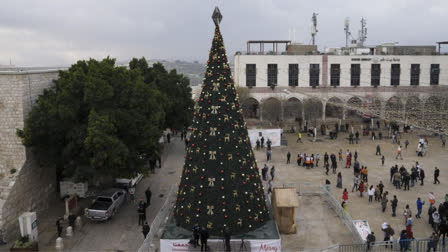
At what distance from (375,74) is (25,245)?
4284cm

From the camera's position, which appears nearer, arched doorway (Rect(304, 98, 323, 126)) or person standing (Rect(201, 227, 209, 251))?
person standing (Rect(201, 227, 209, 251))

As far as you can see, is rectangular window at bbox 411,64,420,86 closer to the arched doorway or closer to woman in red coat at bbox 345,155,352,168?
the arched doorway

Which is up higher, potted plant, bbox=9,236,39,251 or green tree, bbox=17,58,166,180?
green tree, bbox=17,58,166,180

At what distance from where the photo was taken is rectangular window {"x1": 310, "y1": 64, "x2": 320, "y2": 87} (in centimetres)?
4609

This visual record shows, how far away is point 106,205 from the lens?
18.4 metres

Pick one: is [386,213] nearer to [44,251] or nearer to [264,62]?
[44,251]

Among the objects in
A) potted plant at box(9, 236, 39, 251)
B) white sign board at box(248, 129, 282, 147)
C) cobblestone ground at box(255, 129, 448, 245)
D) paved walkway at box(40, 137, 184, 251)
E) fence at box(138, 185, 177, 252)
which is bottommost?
paved walkway at box(40, 137, 184, 251)

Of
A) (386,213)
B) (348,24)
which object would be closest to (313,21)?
(348,24)

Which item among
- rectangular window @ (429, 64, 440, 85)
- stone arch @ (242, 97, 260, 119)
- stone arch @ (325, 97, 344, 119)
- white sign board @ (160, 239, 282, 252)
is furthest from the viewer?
rectangular window @ (429, 64, 440, 85)

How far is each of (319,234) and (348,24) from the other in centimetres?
4767

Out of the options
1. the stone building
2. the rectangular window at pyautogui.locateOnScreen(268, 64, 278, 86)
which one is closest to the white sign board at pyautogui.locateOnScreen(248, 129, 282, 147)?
the stone building

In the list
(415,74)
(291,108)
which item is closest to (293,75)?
(291,108)

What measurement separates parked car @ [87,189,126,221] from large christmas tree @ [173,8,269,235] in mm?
5450

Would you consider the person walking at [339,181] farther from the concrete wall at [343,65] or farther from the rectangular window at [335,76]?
the rectangular window at [335,76]
